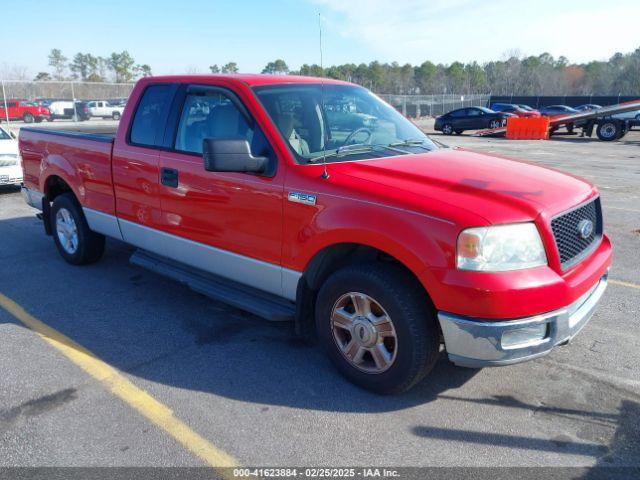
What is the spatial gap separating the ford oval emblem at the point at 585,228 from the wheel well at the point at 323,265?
1.13m

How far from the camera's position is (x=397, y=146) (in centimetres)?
417

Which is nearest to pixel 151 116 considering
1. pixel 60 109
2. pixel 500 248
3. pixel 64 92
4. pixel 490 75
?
pixel 500 248

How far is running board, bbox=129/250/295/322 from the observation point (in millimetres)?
3818

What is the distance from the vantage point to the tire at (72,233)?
19.1 ft

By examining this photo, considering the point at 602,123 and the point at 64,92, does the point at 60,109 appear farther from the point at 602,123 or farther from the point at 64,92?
the point at 602,123

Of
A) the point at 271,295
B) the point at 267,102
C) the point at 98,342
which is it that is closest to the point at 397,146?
the point at 267,102

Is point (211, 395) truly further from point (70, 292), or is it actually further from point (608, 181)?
point (608, 181)

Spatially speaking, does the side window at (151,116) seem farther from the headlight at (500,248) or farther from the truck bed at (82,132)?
the headlight at (500,248)

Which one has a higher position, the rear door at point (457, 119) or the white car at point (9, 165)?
the rear door at point (457, 119)

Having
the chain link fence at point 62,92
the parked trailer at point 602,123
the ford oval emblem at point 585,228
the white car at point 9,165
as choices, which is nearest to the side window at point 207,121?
the ford oval emblem at point 585,228

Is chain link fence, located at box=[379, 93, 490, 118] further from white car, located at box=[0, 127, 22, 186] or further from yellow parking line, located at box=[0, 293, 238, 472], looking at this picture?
yellow parking line, located at box=[0, 293, 238, 472]

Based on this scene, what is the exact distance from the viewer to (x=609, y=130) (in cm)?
2478

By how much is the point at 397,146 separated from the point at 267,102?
3.41 ft

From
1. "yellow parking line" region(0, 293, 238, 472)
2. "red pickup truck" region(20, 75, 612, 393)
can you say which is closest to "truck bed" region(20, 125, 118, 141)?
"red pickup truck" region(20, 75, 612, 393)
